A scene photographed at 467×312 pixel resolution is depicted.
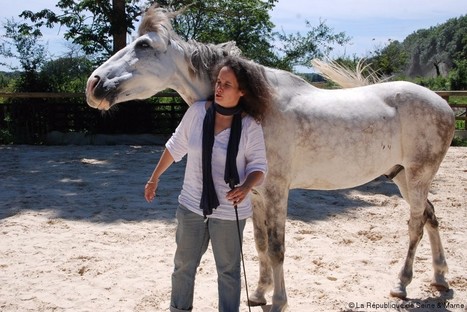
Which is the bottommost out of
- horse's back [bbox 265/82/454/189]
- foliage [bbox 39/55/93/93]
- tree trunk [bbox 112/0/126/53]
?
horse's back [bbox 265/82/454/189]

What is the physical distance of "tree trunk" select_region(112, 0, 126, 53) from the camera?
12203 millimetres

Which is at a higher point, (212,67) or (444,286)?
(212,67)

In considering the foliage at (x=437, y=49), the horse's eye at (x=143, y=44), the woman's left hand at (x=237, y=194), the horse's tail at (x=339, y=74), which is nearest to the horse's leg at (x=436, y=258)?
the horse's tail at (x=339, y=74)

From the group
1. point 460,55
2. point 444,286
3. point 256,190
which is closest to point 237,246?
point 256,190

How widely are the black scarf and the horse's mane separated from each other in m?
0.69

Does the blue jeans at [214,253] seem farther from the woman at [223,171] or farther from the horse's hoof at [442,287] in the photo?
the horse's hoof at [442,287]

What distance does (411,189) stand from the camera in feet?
12.3

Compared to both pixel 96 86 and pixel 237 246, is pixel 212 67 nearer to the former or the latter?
pixel 96 86

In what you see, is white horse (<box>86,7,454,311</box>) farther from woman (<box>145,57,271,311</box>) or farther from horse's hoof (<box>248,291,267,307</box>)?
woman (<box>145,57,271,311</box>)

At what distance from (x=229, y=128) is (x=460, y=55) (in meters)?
38.5

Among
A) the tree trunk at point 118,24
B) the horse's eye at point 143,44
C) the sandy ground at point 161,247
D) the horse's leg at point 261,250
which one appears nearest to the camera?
the horse's eye at point 143,44

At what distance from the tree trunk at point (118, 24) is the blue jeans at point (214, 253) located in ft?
34.7

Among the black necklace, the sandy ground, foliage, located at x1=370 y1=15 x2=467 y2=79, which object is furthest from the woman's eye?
foliage, located at x1=370 y1=15 x2=467 y2=79

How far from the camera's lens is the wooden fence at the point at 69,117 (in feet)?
40.8
